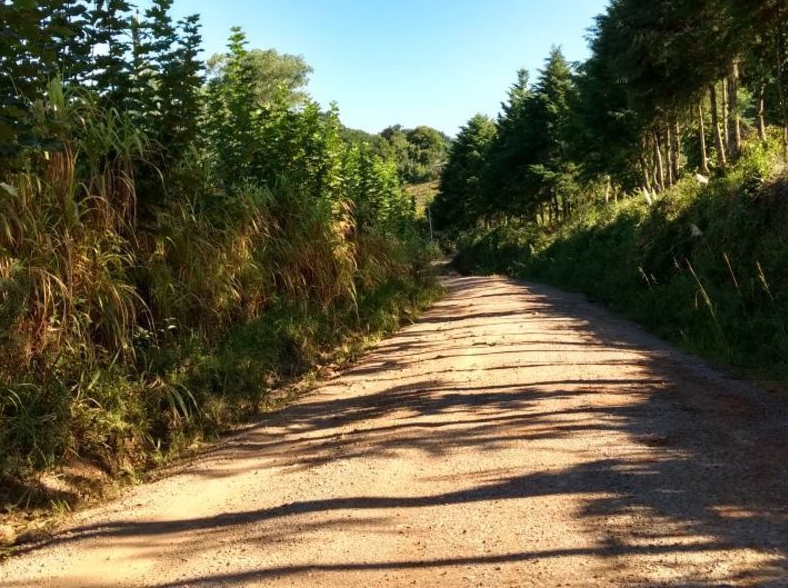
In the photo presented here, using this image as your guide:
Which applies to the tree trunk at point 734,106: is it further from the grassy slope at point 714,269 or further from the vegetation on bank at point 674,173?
the grassy slope at point 714,269

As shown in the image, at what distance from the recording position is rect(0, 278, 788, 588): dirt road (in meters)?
3.15

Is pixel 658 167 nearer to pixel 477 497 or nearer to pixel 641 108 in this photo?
pixel 641 108

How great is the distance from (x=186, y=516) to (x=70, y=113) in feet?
13.5

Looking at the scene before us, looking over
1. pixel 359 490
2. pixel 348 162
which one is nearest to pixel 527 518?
pixel 359 490

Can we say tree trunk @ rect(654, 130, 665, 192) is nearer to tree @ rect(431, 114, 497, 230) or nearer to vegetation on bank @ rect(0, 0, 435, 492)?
vegetation on bank @ rect(0, 0, 435, 492)

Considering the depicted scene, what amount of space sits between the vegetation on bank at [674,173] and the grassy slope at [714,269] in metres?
0.03

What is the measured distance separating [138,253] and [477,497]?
4.47 metres

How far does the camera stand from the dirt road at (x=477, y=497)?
10.3 feet

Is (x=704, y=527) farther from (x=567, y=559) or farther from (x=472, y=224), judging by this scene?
(x=472, y=224)

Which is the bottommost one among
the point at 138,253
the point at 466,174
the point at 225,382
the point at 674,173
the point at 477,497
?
the point at 477,497

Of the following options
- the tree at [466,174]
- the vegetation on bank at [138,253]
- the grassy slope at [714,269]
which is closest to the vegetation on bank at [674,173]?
the grassy slope at [714,269]

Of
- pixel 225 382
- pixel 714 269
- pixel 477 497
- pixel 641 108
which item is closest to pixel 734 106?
pixel 641 108

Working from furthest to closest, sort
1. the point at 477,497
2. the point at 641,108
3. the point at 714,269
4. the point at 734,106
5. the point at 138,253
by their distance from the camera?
the point at 641,108, the point at 734,106, the point at 714,269, the point at 138,253, the point at 477,497

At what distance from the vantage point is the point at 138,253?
6664 mm
